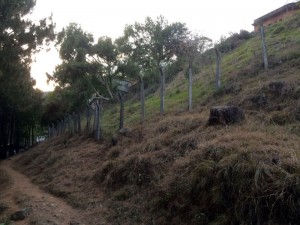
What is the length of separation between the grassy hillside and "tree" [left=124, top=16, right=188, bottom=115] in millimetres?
16817

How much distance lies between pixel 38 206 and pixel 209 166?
5693 millimetres

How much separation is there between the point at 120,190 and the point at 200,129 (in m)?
2.72

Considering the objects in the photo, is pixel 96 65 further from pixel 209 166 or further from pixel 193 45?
pixel 209 166

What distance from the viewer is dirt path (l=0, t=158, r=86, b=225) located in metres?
8.97

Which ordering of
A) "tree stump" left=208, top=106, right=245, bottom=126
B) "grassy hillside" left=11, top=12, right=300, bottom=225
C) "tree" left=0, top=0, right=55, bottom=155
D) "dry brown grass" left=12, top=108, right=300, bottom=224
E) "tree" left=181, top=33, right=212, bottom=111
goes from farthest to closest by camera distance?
"tree" left=181, top=33, right=212, bottom=111
"tree" left=0, top=0, right=55, bottom=155
"tree stump" left=208, top=106, right=245, bottom=126
"grassy hillside" left=11, top=12, right=300, bottom=225
"dry brown grass" left=12, top=108, right=300, bottom=224

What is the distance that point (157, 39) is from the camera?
32875 mm

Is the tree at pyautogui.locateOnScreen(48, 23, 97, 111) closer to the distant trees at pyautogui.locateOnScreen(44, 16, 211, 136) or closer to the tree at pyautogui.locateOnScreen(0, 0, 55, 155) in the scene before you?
the distant trees at pyautogui.locateOnScreen(44, 16, 211, 136)

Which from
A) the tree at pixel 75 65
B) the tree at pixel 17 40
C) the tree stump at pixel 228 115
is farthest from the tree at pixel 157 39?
the tree stump at pixel 228 115

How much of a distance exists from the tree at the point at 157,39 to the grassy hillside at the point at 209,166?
16.8 metres

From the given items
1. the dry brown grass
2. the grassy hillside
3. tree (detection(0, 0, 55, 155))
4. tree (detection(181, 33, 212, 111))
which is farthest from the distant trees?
the dry brown grass

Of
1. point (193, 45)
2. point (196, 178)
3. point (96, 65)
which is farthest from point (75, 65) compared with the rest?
point (196, 178)

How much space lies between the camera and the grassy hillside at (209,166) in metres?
5.93

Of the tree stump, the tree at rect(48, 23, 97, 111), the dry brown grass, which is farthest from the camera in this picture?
the tree at rect(48, 23, 97, 111)

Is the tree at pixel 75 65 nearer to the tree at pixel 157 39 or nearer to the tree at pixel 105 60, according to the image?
the tree at pixel 105 60
